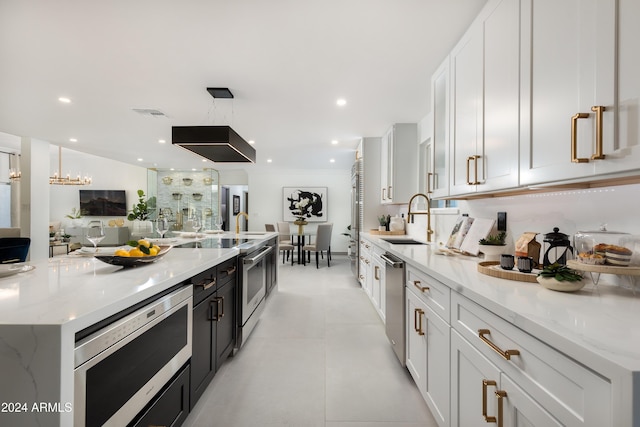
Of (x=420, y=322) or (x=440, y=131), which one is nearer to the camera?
(x=420, y=322)

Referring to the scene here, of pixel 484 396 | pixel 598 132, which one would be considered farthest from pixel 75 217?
pixel 598 132

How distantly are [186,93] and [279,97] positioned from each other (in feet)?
3.28

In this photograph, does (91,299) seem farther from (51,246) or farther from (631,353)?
(51,246)

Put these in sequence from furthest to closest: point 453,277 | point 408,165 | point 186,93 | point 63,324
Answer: point 408,165
point 186,93
point 453,277
point 63,324

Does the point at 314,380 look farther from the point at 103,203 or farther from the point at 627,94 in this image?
the point at 103,203

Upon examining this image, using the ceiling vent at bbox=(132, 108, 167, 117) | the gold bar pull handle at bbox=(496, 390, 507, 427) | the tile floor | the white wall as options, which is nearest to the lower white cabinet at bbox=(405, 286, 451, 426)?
the tile floor

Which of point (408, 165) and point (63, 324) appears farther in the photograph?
point (408, 165)

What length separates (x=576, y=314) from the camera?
82cm

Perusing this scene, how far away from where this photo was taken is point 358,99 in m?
3.21

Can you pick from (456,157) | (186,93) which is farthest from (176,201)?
(456,157)

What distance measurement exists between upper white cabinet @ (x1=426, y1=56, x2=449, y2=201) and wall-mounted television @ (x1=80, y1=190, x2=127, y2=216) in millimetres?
9369

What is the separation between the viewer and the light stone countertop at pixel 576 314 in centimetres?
60

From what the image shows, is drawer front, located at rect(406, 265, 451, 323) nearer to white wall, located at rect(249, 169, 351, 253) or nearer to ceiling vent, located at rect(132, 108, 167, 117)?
ceiling vent, located at rect(132, 108, 167, 117)

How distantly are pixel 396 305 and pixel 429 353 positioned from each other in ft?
2.00
